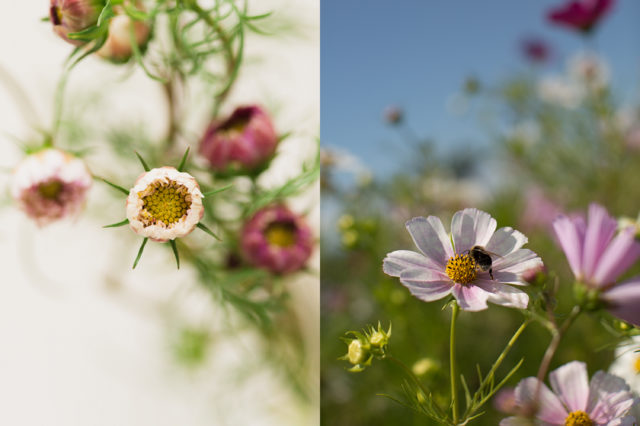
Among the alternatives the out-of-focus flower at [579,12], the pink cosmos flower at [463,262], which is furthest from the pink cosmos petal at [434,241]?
the out-of-focus flower at [579,12]

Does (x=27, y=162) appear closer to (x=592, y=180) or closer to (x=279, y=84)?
(x=279, y=84)

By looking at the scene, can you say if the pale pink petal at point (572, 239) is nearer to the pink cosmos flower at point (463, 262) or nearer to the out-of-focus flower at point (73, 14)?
the pink cosmos flower at point (463, 262)

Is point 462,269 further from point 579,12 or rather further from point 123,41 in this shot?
point 579,12

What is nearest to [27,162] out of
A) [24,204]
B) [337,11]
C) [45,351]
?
[24,204]

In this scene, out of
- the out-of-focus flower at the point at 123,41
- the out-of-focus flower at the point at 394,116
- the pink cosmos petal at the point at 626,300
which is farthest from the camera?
the out-of-focus flower at the point at 394,116

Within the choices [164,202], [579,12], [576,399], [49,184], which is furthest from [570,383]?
[579,12]

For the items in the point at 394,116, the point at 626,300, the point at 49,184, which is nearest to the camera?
the point at 626,300
